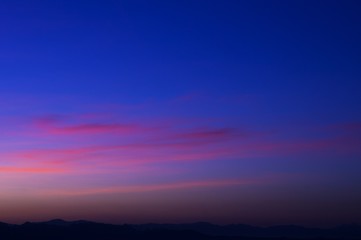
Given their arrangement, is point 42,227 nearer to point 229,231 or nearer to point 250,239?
point 250,239

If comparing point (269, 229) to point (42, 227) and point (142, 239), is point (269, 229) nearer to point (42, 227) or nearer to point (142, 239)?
point (142, 239)

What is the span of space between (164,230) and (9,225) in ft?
103

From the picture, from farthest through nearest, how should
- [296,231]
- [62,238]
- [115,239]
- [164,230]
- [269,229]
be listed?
[269,229] → [296,231] → [164,230] → [115,239] → [62,238]

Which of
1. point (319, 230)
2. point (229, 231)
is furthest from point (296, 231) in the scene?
point (229, 231)

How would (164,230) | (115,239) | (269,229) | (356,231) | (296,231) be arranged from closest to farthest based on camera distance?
(115,239)
(164,230)
(356,231)
(296,231)
(269,229)

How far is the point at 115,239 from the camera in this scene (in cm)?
9950

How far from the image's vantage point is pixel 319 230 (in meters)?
155

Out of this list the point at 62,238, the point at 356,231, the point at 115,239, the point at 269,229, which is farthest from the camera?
the point at 269,229

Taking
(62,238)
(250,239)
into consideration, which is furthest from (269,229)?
(62,238)

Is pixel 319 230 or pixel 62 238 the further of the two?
pixel 319 230

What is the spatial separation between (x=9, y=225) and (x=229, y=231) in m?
79.2

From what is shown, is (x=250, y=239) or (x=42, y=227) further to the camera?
(x=250, y=239)

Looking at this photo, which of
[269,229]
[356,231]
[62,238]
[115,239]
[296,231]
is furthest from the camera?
[269,229]

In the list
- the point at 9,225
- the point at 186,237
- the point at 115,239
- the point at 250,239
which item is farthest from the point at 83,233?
the point at 250,239
